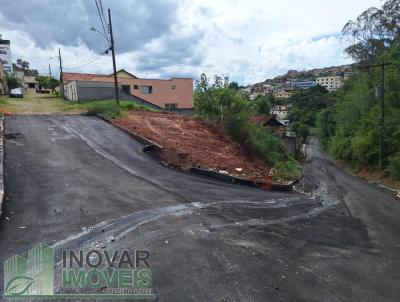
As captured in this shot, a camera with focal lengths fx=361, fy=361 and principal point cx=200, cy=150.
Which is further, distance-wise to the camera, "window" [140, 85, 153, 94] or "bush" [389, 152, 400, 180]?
"window" [140, 85, 153, 94]

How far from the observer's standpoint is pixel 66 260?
517cm

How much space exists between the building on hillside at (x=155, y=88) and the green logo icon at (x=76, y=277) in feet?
128

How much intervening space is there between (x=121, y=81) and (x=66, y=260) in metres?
42.7

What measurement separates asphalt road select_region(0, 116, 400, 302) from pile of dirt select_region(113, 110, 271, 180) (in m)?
1.68

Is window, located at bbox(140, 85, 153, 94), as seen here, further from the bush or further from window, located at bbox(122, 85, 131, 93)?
the bush

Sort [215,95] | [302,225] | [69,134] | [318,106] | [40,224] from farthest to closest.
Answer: [318,106] < [215,95] < [69,134] < [302,225] < [40,224]

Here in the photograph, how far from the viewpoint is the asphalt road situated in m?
4.90

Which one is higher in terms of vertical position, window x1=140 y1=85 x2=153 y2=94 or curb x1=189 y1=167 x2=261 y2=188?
window x1=140 y1=85 x2=153 y2=94

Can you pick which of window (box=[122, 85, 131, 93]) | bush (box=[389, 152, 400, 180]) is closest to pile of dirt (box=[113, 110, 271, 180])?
bush (box=[389, 152, 400, 180])

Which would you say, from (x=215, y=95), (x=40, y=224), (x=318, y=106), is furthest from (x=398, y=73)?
(x=318, y=106)

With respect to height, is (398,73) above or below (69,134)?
above

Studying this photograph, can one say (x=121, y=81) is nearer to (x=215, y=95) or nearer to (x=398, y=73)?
(x=215, y=95)

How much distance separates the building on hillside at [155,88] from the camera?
4653 cm

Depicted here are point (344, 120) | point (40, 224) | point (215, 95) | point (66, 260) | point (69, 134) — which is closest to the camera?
point (66, 260)
